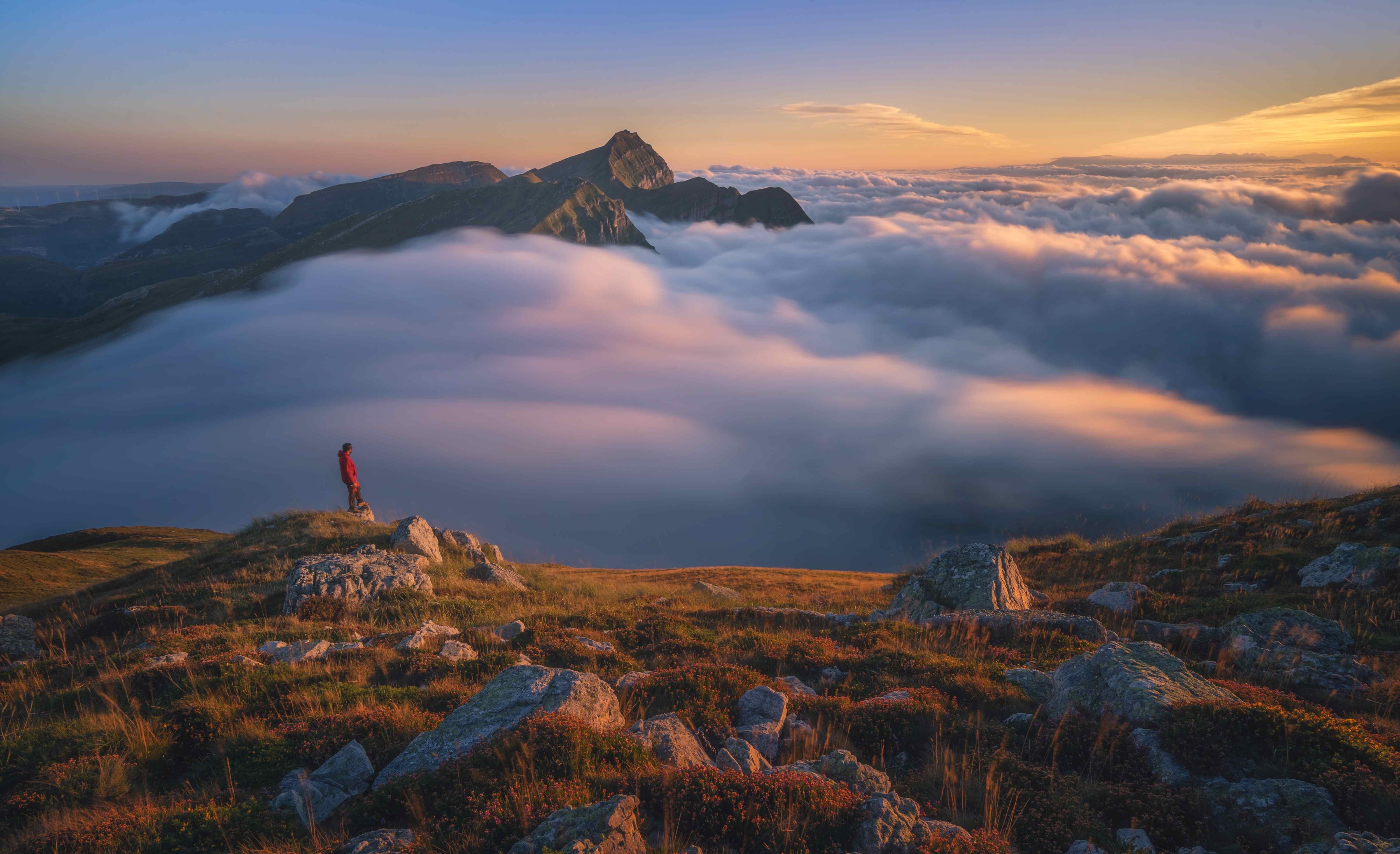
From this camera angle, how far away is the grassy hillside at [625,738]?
537cm

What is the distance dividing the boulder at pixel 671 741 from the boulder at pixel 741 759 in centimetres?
16

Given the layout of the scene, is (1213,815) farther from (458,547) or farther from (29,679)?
(458,547)

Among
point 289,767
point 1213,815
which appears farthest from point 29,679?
point 1213,815

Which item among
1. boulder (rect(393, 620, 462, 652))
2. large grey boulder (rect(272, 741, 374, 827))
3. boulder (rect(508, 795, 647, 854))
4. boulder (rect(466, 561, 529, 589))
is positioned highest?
boulder (rect(508, 795, 647, 854))

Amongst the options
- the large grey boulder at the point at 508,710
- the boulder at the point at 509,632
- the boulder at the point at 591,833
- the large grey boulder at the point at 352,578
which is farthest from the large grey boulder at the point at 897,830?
the large grey boulder at the point at 352,578

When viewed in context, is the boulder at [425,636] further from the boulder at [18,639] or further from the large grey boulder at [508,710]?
the boulder at [18,639]

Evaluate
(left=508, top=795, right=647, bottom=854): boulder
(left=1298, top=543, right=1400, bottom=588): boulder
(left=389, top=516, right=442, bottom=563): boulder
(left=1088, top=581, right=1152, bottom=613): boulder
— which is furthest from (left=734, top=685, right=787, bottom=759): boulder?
(left=1298, top=543, right=1400, bottom=588): boulder

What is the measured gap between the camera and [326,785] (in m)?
6.12

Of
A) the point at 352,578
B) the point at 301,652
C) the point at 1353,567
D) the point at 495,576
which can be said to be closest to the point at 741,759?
the point at 301,652

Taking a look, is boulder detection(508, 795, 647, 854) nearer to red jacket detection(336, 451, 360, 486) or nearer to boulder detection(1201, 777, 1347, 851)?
boulder detection(1201, 777, 1347, 851)

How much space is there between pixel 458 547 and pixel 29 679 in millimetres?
13349

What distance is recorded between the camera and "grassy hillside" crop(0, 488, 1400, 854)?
537 cm

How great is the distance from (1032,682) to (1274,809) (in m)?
3.78

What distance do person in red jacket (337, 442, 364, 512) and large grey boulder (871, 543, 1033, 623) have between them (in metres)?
21.2
